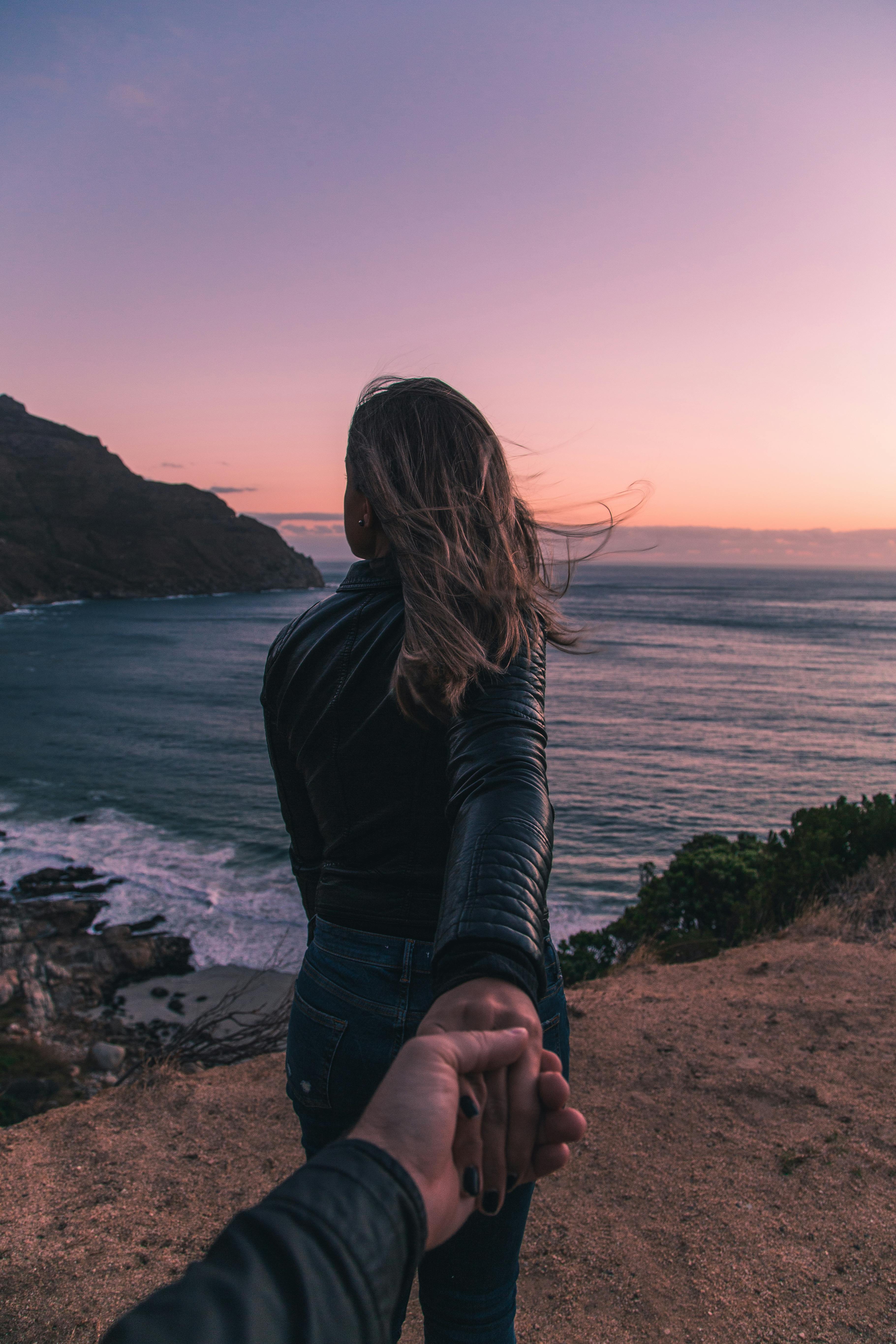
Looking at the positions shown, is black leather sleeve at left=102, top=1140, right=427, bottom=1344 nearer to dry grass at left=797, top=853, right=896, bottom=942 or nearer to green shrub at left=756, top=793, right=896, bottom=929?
dry grass at left=797, top=853, right=896, bottom=942

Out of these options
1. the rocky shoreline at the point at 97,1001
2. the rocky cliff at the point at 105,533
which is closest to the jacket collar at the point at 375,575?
the rocky shoreline at the point at 97,1001

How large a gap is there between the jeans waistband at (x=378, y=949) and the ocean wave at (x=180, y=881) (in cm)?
1270

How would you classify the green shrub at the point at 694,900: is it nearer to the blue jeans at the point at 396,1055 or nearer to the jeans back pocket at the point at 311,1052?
the blue jeans at the point at 396,1055

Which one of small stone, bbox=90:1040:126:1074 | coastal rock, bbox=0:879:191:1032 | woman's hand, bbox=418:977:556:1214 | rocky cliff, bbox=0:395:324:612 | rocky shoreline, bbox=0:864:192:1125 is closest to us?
woman's hand, bbox=418:977:556:1214

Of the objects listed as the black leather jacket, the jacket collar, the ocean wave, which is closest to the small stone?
the ocean wave

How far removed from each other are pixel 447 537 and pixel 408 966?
902mm

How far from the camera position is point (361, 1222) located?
0.73 metres

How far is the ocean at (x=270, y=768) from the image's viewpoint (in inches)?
639

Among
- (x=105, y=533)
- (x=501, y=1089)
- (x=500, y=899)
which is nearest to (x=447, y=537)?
(x=500, y=899)

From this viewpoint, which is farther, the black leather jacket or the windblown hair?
the windblown hair

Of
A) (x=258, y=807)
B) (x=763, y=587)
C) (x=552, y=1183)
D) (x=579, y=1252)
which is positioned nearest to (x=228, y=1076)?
(x=552, y=1183)

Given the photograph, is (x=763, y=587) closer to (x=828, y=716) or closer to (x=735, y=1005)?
(x=828, y=716)

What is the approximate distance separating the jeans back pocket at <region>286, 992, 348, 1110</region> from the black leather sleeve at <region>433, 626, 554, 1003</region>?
57cm

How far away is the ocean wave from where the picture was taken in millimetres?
14117
